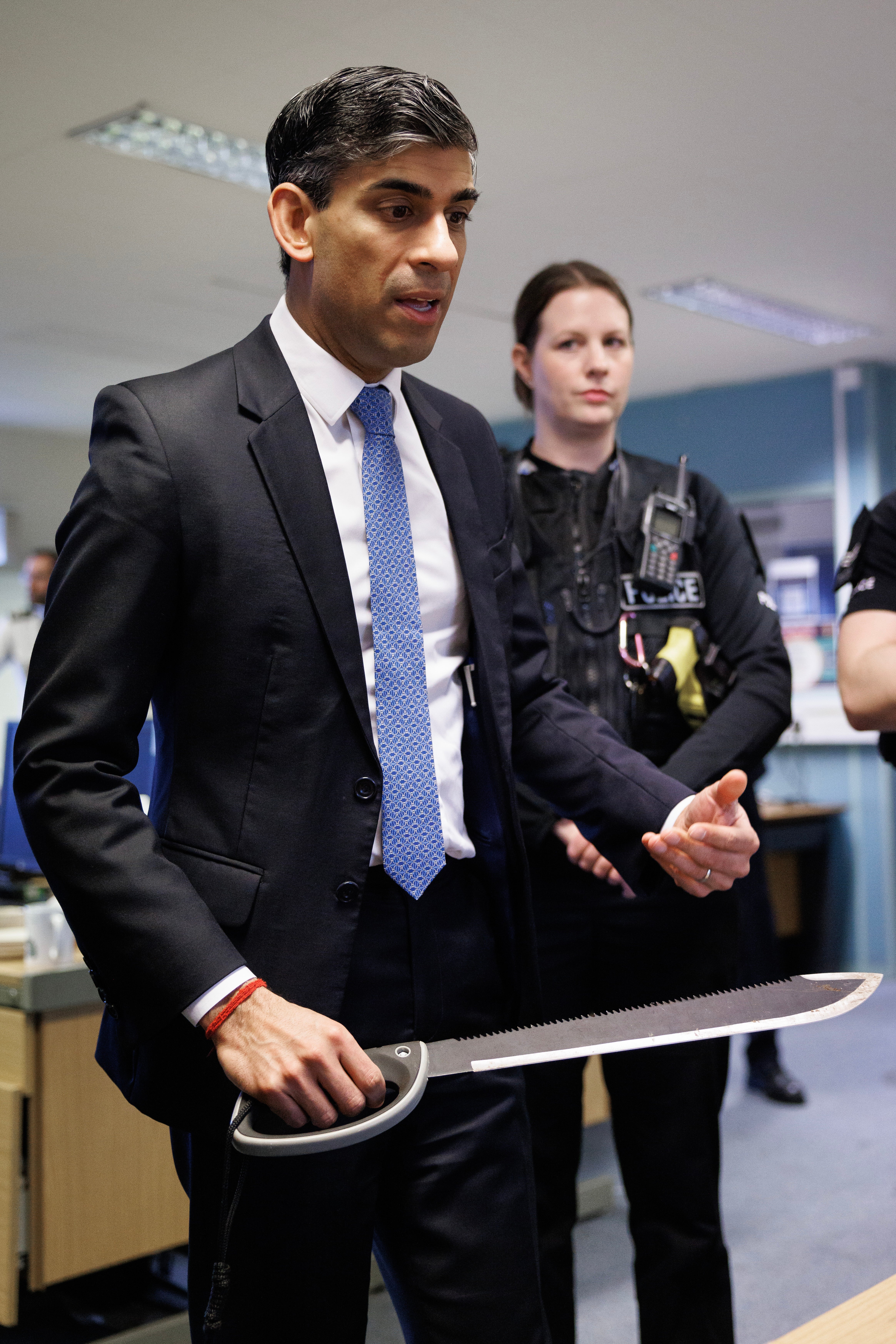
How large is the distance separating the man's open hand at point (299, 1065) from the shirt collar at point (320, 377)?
574mm

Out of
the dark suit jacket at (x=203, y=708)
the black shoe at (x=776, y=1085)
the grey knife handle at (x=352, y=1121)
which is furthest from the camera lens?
the black shoe at (x=776, y=1085)

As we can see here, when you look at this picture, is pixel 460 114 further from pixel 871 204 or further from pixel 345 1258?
pixel 871 204

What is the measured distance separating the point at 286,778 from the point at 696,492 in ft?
3.84

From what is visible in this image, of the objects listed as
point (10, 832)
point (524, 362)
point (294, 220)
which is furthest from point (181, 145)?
point (294, 220)

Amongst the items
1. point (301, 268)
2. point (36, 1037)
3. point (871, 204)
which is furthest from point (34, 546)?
point (301, 268)

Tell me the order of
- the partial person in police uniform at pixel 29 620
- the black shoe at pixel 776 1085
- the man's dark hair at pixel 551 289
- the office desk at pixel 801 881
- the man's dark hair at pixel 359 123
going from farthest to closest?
the partial person in police uniform at pixel 29 620
the office desk at pixel 801 881
the black shoe at pixel 776 1085
the man's dark hair at pixel 551 289
the man's dark hair at pixel 359 123

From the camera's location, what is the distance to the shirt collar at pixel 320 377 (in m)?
1.25

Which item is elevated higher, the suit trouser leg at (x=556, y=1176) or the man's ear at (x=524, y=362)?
the man's ear at (x=524, y=362)

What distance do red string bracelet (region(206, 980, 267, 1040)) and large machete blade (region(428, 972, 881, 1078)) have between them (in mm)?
160

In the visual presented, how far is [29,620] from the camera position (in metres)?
7.50

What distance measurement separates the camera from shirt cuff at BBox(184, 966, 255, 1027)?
3.36 ft

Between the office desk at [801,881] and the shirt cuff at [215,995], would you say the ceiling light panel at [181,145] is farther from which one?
the office desk at [801,881]

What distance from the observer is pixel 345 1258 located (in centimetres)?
116

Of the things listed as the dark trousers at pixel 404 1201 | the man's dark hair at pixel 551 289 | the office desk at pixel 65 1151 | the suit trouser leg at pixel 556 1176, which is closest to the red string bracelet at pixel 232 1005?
the dark trousers at pixel 404 1201
